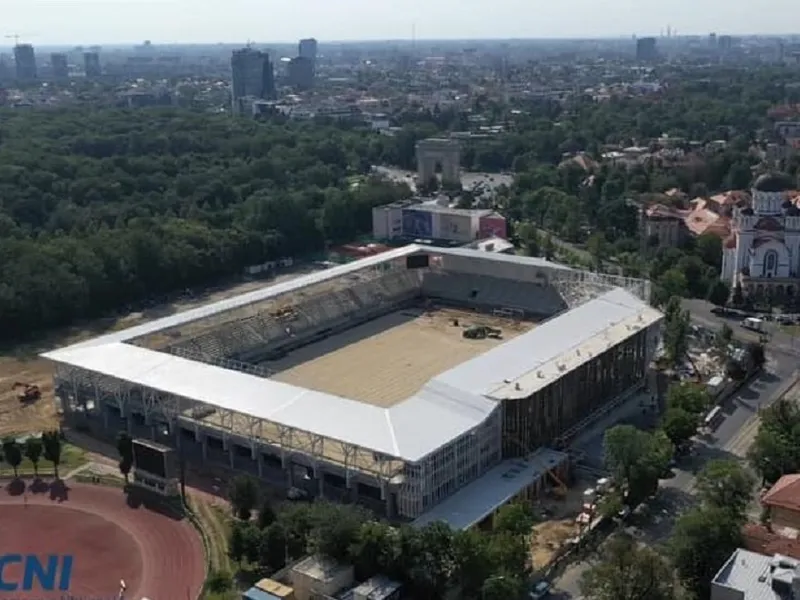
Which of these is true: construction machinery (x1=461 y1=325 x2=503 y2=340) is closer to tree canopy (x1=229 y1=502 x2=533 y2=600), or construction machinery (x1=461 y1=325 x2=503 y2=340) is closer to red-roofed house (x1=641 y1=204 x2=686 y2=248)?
red-roofed house (x1=641 y1=204 x2=686 y2=248)

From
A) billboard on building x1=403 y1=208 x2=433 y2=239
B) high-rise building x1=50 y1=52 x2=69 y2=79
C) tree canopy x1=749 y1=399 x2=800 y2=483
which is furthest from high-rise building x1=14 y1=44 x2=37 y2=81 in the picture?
tree canopy x1=749 y1=399 x2=800 y2=483

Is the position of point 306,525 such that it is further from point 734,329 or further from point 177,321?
point 734,329

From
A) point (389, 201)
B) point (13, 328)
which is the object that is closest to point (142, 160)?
point (389, 201)

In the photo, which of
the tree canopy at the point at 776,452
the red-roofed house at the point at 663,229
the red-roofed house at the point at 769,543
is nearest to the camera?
the red-roofed house at the point at 769,543

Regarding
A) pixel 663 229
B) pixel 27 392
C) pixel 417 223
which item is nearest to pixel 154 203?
pixel 417 223

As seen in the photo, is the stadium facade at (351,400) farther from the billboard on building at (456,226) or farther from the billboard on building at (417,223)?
the billboard on building at (417,223)

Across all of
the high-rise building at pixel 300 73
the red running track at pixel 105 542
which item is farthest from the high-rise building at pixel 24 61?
the red running track at pixel 105 542
